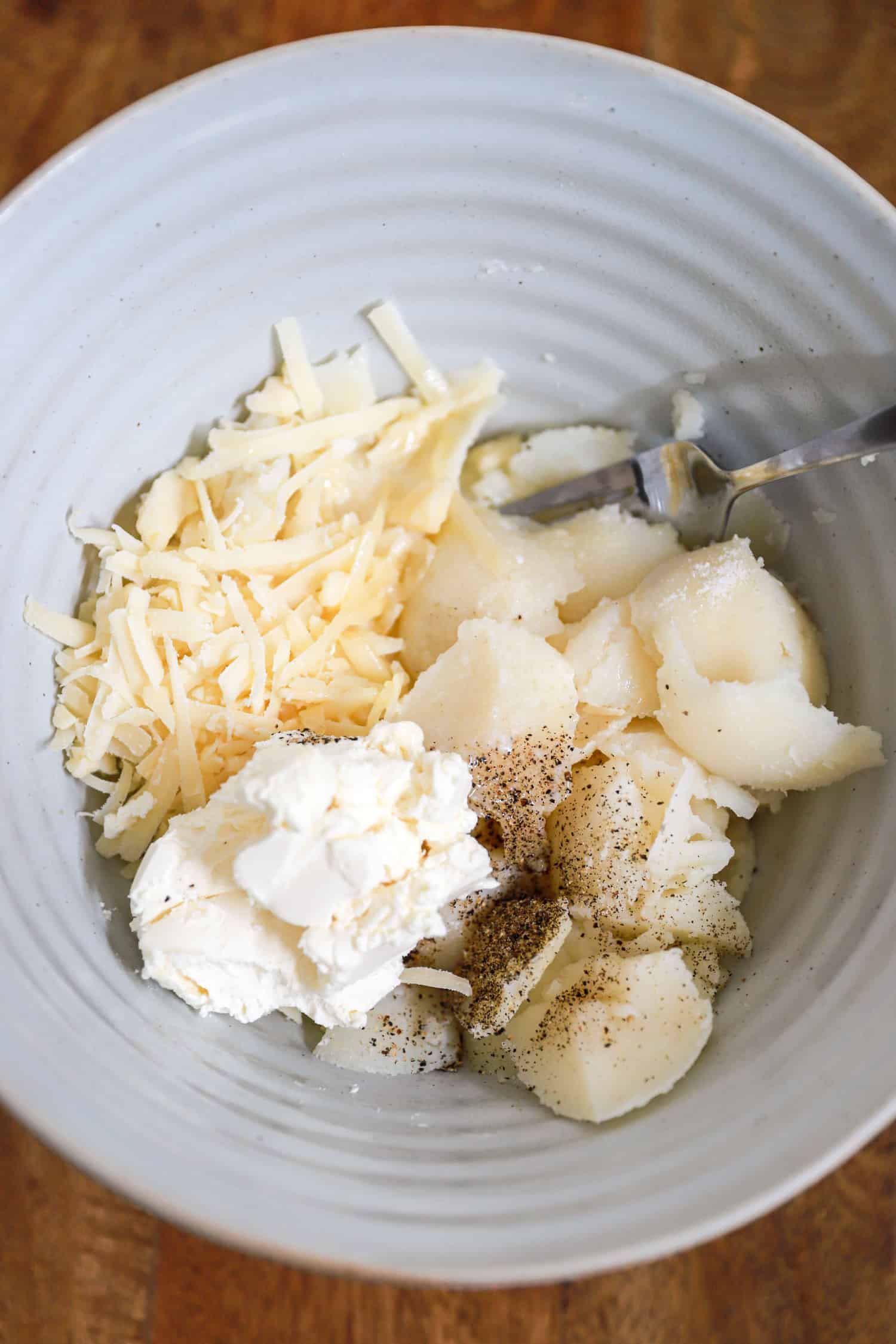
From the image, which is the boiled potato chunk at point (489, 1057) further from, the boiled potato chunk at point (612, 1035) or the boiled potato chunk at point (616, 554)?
the boiled potato chunk at point (616, 554)

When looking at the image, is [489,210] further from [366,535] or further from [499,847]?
[499,847]

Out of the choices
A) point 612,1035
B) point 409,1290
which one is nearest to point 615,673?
point 612,1035

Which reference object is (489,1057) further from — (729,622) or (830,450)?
(830,450)

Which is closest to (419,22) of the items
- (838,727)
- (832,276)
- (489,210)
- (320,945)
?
(489,210)

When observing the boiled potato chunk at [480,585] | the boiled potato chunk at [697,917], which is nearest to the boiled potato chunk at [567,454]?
the boiled potato chunk at [480,585]

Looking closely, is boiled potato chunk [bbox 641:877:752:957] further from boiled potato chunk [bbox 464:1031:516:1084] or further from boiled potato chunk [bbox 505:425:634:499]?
boiled potato chunk [bbox 505:425:634:499]
